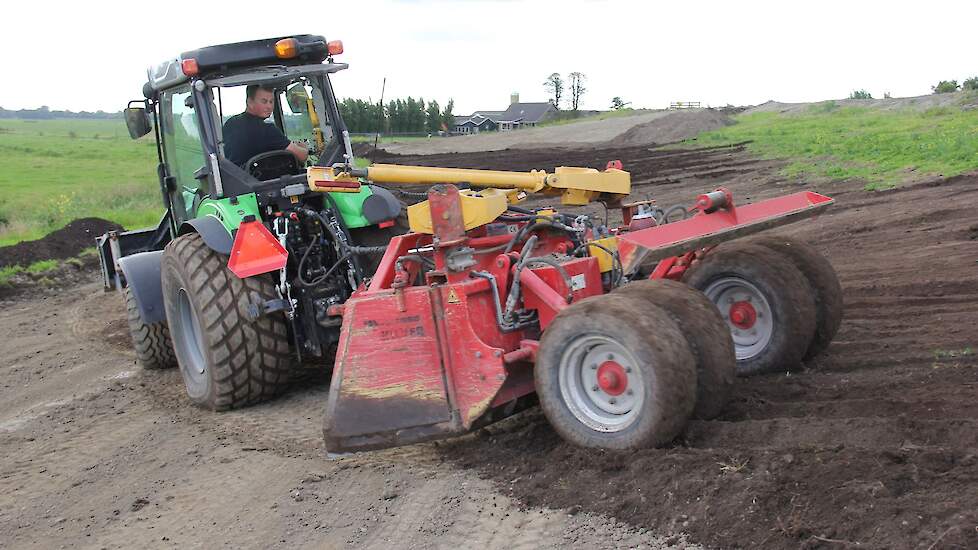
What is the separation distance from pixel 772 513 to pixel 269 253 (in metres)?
3.59

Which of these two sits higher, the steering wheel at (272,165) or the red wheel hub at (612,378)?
the steering wheel at (272,165)

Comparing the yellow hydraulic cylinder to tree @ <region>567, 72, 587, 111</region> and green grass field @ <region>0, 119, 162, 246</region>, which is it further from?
tree @ <region>567, 72, 587, 111</region>

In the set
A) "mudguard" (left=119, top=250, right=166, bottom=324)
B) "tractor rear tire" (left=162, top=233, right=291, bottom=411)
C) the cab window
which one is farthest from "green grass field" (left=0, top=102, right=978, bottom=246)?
"tractor rear tire" (left=162, top=233, right=291, bottom=411)

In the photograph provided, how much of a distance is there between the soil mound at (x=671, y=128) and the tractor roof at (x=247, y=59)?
37.8m

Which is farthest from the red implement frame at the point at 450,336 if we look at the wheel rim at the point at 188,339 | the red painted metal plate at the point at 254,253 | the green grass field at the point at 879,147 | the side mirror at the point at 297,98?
the green grass field at the point at 879,147

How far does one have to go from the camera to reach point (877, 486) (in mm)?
3395

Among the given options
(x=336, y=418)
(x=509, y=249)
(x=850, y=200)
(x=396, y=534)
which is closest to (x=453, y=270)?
(x=509, y=249)

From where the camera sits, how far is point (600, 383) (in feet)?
13.9

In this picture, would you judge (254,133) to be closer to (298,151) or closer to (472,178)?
(298,151)

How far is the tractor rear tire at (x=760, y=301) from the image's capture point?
16.9 feet

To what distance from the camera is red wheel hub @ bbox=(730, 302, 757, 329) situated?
5.36 meters

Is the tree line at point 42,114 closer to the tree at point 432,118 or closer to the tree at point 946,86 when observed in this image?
the tree at point 432,118

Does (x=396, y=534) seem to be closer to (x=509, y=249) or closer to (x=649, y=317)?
(x=649, y=317)

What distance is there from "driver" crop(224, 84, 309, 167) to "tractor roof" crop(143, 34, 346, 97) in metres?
0.20
